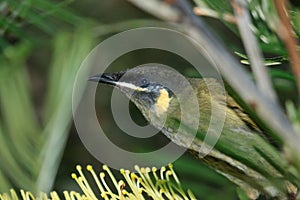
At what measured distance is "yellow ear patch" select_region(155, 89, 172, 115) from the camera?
0.92 metres

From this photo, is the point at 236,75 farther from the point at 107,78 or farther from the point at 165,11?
the point at 107,78

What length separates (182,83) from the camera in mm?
927

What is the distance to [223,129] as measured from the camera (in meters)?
0.57

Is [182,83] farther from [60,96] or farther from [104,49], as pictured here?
[104,49]

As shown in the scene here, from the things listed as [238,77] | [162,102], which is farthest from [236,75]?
[162,102]

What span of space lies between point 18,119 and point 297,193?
0.41m

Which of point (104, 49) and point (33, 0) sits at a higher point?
point (33, 0)

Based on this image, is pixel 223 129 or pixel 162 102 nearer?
pixel 223 129

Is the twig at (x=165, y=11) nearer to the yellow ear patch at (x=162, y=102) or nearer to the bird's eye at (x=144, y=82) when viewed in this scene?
the yellow ear patch at (x=162, y=102)

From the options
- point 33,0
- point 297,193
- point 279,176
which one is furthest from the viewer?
point 33,0

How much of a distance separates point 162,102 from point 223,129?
1.24 ft

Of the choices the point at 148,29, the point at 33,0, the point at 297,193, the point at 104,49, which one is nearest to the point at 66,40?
the point at 33,0

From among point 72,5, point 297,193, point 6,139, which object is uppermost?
point 72,5

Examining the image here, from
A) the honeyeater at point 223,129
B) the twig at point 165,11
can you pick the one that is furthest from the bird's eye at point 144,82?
the twig at point 165,11
